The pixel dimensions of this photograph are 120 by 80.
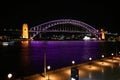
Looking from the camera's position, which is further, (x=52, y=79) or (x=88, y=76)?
(x=88, y=76)

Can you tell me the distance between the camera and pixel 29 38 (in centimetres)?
8181

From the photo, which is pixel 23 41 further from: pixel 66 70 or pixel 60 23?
pixel 66 70

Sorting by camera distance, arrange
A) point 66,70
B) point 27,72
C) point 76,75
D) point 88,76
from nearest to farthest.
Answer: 1. point 76,75
2. point 88,76
3. point 66,70
4. point 27,72

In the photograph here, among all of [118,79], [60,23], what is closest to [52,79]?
[118,79]

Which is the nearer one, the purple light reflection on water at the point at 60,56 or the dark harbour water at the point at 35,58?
the dark harbour water at the point at 35,58

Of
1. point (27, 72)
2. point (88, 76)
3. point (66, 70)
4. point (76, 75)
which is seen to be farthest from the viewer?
point (27, 72)

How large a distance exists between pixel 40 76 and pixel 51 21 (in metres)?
77.2

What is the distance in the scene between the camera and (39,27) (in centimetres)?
8994

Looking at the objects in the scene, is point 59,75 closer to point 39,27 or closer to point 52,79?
point 52,79

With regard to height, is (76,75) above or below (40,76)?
above

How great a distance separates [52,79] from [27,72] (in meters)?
11.0

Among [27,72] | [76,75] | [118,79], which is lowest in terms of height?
[27,72]

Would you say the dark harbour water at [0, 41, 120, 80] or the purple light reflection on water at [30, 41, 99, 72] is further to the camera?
the purple light reflection on water at [30, 41, 99, 72]

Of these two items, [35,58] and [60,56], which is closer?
[35,58]
